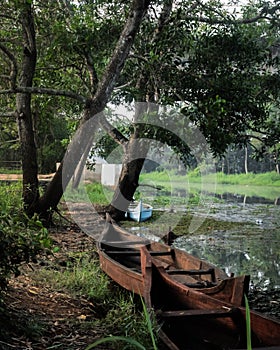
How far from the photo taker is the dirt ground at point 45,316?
2938 millimetres

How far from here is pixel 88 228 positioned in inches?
326

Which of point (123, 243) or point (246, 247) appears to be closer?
point (123, 243)

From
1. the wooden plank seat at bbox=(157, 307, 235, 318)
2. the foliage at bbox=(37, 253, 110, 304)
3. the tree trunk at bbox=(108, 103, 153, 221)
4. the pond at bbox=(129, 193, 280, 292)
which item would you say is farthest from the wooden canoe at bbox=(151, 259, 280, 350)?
the tree trunk at bbox=(108, 103, 153, 221)

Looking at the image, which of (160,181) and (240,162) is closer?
(160,181)

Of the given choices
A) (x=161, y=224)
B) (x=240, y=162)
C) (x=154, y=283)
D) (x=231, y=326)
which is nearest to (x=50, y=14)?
(x=161, y=224)

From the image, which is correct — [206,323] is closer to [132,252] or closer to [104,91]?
[132,252]

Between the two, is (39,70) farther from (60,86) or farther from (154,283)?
(154,283)

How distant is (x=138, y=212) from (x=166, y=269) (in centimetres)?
493

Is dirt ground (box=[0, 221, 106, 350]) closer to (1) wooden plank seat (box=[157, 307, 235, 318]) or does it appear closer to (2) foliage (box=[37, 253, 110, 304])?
(2) foliage (box=[37, 253, 110, 304])

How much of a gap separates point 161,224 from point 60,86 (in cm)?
342

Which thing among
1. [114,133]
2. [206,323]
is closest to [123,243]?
[206,323]

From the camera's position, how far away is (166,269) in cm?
472

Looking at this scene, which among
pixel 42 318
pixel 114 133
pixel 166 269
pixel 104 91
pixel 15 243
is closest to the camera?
pixel 15 243

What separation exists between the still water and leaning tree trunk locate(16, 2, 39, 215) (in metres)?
2.47
